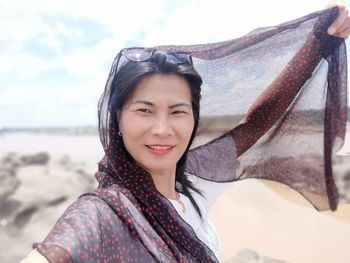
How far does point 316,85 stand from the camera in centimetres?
191

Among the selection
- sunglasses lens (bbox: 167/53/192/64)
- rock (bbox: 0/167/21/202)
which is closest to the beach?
rock (bbox: 0/167/21/202)

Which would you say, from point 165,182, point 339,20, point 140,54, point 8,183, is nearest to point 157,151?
point 165,182

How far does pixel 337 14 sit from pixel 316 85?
0.39 m

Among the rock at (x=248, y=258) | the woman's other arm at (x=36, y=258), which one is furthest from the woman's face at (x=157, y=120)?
the rock at (x=248, y=258)

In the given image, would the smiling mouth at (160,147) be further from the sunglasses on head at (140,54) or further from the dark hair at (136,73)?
the sunglasses on head at (140,54)

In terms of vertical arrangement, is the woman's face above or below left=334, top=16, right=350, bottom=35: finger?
below

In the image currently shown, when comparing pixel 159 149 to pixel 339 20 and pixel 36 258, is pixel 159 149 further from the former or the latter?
pixel 339 20

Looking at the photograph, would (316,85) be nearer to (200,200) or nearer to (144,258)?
(200,200)

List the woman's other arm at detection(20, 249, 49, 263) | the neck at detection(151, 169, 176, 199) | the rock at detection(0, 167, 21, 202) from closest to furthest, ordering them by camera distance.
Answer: the woman's other arm at detection(20, 249, 49, 263), the neck at detection(151, 169, 176, 199), the rock at detection(0, 167, 21, 202)

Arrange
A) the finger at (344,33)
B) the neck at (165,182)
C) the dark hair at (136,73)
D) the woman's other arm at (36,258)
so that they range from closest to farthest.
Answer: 1. the woman's other arm at (36,258)
2. the dark hair at (136,73)
3. the neck at (165,182)
4. the finger at (344,33)

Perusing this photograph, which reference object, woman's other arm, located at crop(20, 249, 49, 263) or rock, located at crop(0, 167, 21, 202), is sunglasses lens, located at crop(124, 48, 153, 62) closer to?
woman's other arm, located at crop(20, 249, 49, 263)

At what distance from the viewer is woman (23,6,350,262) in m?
1.05

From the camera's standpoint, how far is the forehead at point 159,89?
1.32 meters

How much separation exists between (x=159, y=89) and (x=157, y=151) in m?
0.22
